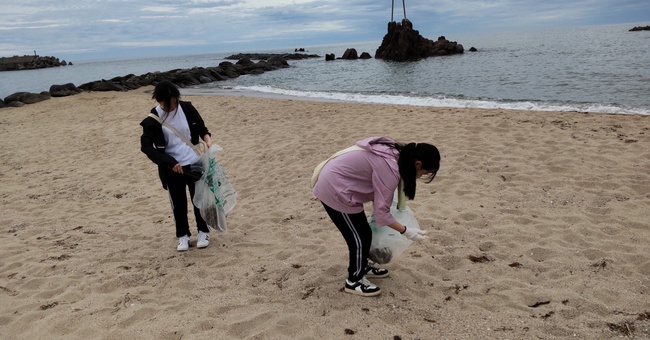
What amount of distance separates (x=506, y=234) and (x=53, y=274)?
4.09 m

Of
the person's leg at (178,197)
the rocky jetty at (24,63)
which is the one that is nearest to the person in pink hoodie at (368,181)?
the person's leg at (178,197)

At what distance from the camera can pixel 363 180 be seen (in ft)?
9.04

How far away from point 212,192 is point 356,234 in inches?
63.4

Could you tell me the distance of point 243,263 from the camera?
390 centimetres

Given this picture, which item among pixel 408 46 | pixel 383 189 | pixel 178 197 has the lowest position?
pixel 178 197

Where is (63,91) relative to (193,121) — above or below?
above

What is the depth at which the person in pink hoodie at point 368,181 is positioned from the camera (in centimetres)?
258

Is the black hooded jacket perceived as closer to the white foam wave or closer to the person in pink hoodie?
the person in pink hoodie

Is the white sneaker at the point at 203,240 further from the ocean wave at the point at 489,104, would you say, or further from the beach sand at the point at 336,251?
the ocean wave at the point at 489,104

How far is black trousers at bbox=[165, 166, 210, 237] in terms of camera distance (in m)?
3.92

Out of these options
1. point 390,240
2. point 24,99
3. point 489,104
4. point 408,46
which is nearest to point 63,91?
point 24,99

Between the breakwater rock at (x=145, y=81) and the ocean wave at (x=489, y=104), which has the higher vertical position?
the breakwater rock at (x=145, y=81)

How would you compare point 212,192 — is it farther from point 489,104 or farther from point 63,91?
point 63,91

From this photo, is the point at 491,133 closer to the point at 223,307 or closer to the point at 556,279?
the point at 556,279
